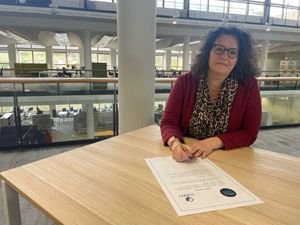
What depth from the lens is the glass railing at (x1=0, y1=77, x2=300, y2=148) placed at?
9.48ft

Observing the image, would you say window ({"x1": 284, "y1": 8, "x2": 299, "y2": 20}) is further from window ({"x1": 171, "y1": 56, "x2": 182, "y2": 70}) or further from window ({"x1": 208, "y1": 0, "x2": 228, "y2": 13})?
window ({"x1": 171, "y1": 56, "x2": 182, "y2": 70})

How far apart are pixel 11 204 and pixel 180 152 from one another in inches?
26.4

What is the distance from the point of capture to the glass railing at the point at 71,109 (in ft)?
9.48

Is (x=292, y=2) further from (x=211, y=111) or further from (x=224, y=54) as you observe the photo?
(x=211, y=111)

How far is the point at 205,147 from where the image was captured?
3.50 feet

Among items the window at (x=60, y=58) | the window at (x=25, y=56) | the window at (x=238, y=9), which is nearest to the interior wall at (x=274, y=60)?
the window at (x=238, y=9)

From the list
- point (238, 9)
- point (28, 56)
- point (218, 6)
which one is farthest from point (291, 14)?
point (28, 56)

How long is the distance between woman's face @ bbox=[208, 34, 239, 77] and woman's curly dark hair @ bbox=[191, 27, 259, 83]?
0.09 feet

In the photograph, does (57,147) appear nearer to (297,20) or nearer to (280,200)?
(280,200)

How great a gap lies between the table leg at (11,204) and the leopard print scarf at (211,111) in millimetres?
875

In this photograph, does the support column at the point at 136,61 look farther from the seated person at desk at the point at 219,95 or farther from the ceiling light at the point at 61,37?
the ceiling light at the point at 61,37

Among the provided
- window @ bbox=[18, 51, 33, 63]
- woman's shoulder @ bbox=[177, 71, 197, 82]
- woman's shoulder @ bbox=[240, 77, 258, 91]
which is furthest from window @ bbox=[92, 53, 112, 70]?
woman's shoulder @ bbox=[240, 77, 258, 91]

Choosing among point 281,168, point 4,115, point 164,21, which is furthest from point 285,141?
point 164,21

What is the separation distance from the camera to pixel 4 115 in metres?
3.18
